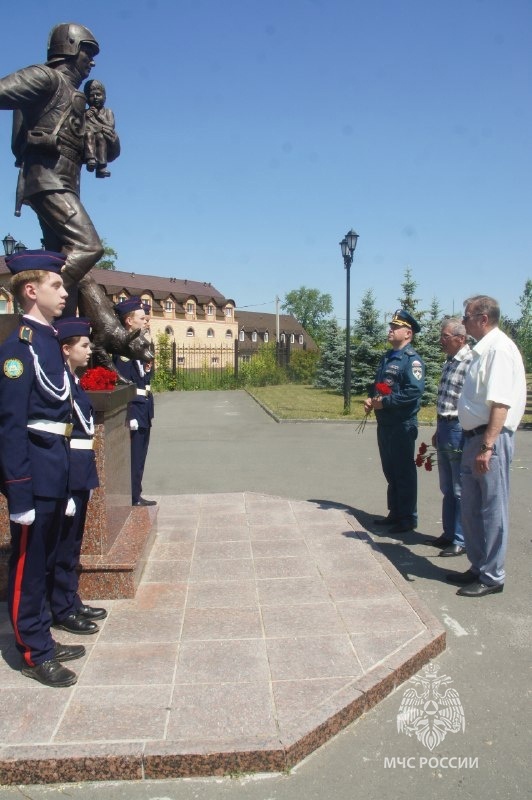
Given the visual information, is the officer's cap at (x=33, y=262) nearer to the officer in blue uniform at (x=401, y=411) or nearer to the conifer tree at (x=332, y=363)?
the officer in blue uniform at (x=401, y=411)

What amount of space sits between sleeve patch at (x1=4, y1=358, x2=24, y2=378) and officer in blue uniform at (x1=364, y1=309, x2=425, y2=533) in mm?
3589

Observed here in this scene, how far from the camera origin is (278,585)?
4.35 meters

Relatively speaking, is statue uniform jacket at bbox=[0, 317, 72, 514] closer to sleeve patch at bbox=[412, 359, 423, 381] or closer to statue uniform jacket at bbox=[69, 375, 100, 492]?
statue uniform jacket at bbox=[69, 375, 100, 492]

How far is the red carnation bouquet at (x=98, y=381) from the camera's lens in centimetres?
431

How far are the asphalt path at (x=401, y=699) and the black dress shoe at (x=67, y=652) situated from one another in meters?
0.83

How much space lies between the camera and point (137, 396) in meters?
5.92

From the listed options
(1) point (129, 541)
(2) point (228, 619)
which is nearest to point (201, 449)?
(1) point (129, 541)

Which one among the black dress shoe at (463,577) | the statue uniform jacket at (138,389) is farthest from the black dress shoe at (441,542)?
the statue uniform jacket at (138,389)

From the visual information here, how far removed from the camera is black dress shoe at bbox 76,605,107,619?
375cm

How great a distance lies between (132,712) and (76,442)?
1.44 meters

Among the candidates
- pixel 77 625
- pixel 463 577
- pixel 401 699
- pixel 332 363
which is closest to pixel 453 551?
pixel 463 577

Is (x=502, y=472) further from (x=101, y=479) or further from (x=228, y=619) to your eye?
(x=101, y=479)

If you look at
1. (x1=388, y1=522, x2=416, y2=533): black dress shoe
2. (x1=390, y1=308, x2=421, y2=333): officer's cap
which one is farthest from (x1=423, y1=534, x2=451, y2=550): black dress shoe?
(x1=390, y1=308, x2=421, y2=333): officer's cap

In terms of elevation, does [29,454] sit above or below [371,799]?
above
